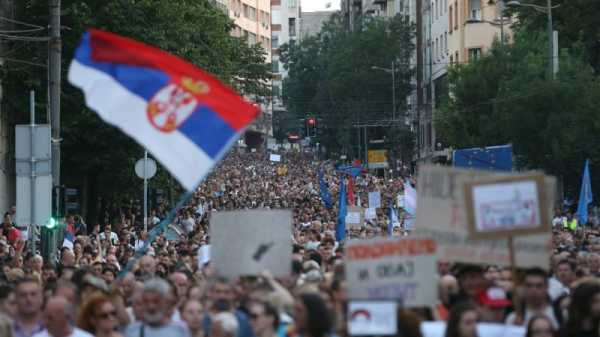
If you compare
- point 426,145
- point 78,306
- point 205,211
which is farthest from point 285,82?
point 78,306

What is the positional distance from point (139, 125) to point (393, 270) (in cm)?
241

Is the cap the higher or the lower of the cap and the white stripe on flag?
the lower

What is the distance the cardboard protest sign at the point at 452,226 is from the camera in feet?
40.2

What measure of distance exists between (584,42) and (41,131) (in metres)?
31.2

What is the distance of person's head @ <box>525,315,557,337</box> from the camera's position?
35.3 feet

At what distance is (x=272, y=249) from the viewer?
40.8ft

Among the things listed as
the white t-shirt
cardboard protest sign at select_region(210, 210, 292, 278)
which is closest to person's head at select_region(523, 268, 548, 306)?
cardboard protest sign at select_region(210, 210, 292, 278)

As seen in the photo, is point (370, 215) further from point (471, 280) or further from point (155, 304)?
point (155, 304)

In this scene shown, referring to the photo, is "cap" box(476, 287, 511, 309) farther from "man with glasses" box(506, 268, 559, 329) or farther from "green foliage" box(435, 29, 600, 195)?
"green foliage" box(435, 29, 600, 195)

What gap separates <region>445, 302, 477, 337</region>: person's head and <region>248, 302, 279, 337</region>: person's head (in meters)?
0.99

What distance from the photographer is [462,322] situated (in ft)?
35.1

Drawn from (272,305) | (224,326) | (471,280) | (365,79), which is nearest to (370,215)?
(471,280)

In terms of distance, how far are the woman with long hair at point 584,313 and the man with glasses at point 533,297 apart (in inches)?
5.7

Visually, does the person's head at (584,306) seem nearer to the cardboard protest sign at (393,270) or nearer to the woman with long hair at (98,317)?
the cardboard protest sign at (393,270)
